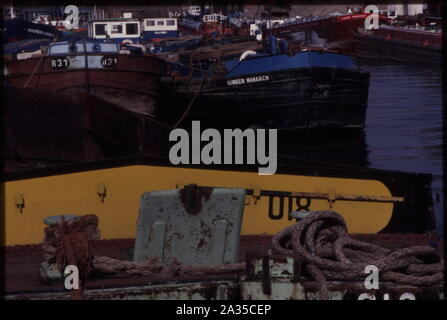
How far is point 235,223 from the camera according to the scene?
261 inches

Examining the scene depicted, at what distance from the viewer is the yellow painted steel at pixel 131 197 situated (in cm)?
865

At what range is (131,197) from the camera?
28.4 ft

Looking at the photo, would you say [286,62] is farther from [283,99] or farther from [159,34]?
[159,34]

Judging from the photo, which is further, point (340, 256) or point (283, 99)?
point (283, 99)

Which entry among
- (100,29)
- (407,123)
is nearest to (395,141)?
(407,123)

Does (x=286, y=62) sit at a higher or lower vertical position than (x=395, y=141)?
higher

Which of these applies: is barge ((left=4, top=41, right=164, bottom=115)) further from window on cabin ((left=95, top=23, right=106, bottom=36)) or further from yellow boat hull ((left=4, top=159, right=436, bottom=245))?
window on cabin ((left=95, top=23, right=106, bottom=36))

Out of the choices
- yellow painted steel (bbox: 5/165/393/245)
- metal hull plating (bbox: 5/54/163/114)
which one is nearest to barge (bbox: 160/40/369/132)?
metal hull plating (bbox: 5/54/163/114)

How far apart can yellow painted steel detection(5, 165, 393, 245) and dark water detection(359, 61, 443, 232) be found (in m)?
4.58

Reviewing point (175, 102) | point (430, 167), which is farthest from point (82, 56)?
point (430, 167)

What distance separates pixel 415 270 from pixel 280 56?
A: 669 inches

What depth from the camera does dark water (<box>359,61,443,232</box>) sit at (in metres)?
19.9

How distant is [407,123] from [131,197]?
1918 centimetres

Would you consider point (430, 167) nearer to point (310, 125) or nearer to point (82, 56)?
point (310, 125)
